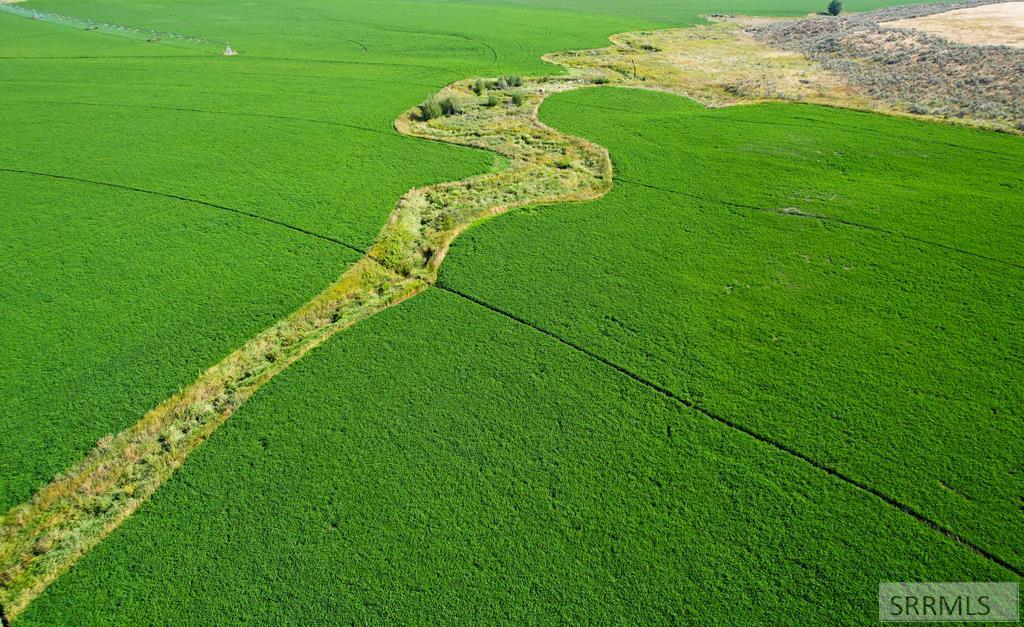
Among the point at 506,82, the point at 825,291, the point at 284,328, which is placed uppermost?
the point at 506,82

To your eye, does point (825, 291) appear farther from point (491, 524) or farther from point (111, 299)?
point (111, 299)

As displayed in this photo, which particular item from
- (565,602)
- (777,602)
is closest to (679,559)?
(777,602)

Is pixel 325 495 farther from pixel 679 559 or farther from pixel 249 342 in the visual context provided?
pixel 679 559

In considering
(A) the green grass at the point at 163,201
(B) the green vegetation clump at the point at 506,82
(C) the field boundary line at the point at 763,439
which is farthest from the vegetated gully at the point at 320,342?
(B) the green vegetation clump at the point at 506,82

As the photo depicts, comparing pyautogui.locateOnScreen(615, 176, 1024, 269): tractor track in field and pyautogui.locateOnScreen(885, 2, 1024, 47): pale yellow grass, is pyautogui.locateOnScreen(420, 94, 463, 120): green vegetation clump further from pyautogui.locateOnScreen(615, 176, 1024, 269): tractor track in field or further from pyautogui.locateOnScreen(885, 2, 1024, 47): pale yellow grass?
pyautogui.locateOnScreen(885, 2, 1024, 47): pale yellow grass

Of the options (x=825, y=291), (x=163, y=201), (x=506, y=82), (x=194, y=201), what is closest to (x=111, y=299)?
(x=194, y=201)

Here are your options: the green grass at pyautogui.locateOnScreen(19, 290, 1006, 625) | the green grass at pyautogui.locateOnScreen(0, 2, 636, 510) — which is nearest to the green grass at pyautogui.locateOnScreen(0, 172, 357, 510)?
the green grass at pyautogui.locateOnScreen(0, 2, 636, 510)
